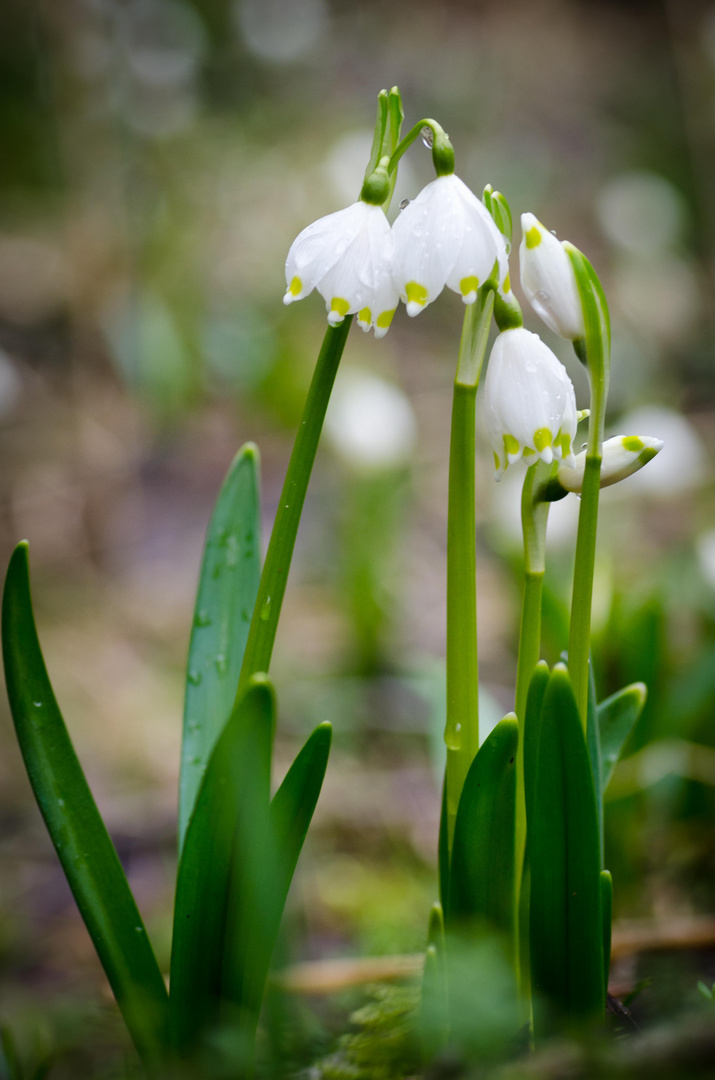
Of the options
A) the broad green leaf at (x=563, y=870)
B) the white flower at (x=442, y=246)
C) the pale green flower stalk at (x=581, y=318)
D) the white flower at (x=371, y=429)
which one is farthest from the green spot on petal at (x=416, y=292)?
the white flower at (x=371, y=429)

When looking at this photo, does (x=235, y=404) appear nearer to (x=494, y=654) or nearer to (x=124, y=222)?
(x=124, y=222)

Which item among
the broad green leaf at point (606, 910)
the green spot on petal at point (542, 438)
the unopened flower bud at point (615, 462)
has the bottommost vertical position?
the broad green leaf at point (606, 910)

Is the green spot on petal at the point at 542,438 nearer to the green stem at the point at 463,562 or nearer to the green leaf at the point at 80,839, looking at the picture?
the green stem at the point at 463,562

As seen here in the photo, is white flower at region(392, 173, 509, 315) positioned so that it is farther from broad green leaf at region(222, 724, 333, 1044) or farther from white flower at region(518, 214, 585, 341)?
broad green leaf at region(222, 724, 333, 1044)

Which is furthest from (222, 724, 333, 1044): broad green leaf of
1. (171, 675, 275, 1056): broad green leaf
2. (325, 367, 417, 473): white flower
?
(325, 367, 417, 473): white flower

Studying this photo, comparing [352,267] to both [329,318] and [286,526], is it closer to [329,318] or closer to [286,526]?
[329,318]

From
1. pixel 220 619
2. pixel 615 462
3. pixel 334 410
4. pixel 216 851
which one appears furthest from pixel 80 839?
pixel 334 410
